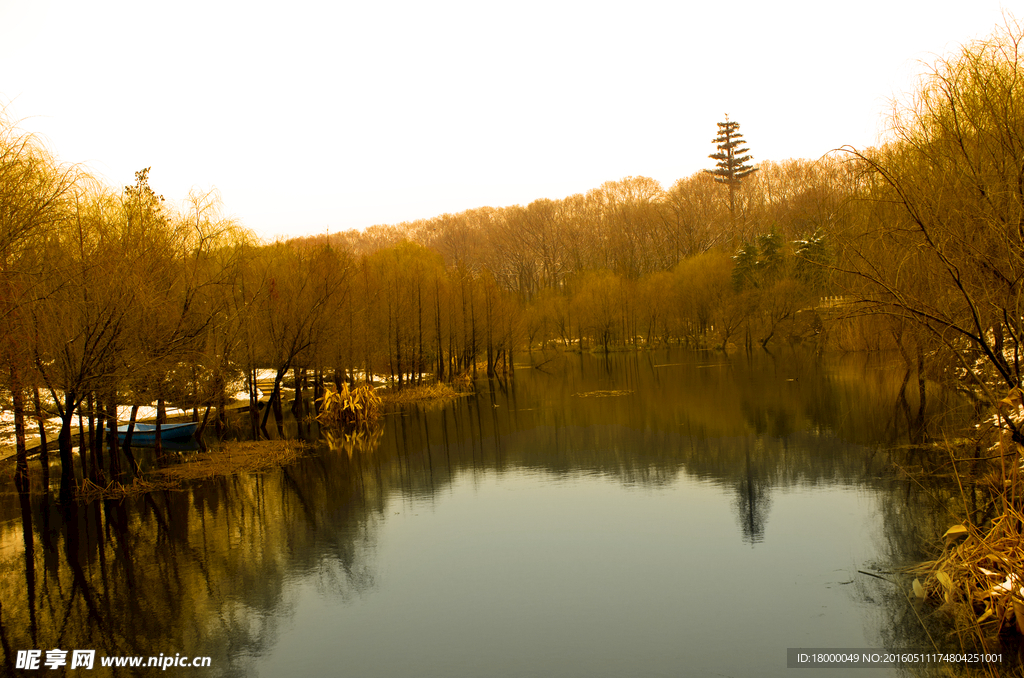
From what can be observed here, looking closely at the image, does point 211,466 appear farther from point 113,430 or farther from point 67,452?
point 67,452

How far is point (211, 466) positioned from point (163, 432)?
21.2 ft

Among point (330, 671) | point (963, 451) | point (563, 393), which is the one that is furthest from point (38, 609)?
point (563, 393)

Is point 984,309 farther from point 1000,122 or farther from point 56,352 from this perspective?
point 56,352

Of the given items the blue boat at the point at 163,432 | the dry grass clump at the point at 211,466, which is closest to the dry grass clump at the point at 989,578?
the dry grass clump at the point at 211,466

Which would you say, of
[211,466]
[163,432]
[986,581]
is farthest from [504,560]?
[163,432]

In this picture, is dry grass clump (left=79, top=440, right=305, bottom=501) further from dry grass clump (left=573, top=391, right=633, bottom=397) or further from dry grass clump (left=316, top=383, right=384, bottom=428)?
dry grass clump (left=573, top=391, right=633, bottom=397)

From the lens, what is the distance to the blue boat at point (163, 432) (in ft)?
79.4

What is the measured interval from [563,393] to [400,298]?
30.5ft

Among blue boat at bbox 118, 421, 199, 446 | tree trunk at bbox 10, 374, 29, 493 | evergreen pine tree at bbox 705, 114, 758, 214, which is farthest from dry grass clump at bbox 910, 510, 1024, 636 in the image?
evergreen pine tree at bbox 705, 114, 758, 214

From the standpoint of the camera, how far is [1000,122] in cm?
863

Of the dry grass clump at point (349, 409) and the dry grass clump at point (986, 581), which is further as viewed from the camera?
the dry grass clump at point (349, 409)

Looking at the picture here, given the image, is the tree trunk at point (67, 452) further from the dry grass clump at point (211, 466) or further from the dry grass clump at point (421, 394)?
the dry grass clump at point (421, 394)

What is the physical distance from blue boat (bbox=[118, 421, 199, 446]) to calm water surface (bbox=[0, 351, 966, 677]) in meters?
6.68

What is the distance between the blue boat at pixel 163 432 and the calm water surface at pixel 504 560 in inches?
263
